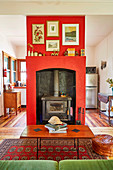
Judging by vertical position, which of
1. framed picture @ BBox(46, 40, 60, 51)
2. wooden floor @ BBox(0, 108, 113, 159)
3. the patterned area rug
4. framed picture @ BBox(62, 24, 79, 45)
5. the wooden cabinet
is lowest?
the patterned area rug

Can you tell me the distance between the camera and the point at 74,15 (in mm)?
3502

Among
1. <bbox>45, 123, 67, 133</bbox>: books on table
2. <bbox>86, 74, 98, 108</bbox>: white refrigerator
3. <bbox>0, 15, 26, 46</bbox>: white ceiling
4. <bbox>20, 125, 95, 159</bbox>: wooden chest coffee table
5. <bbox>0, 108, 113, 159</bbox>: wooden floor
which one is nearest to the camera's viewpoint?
<bbox>20, 125, 95, 159</bbox>: wooden chest coffee table

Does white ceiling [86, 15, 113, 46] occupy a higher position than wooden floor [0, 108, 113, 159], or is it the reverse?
white ceiling [86, 15, 113, 46]

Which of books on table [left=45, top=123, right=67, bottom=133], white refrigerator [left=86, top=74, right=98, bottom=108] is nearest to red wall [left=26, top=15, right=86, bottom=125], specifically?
books on table [left=45, top=123, right=67, bottom=133]

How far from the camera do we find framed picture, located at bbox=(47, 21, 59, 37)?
355 cm

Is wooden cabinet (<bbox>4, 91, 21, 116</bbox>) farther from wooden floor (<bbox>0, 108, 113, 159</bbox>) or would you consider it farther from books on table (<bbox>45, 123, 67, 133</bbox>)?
books on table (<bbox>45, 123, 67, 133</bbox>)

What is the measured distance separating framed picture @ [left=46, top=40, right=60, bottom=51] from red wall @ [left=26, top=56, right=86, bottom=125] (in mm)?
240

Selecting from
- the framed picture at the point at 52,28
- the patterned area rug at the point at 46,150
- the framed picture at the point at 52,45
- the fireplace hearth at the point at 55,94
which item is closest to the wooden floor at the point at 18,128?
the patterned area rug at the point at 46,150

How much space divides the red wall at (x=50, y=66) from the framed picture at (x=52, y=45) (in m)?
0.24

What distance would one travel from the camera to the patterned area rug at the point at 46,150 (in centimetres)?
221

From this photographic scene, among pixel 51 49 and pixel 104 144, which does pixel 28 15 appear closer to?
pixel 51 49

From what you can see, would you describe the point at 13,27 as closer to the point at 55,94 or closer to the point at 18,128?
the point at 55,94

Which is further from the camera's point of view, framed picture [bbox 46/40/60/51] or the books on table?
framed picture [bbox 46/40/60/51]

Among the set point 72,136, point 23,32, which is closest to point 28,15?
point 23,32
